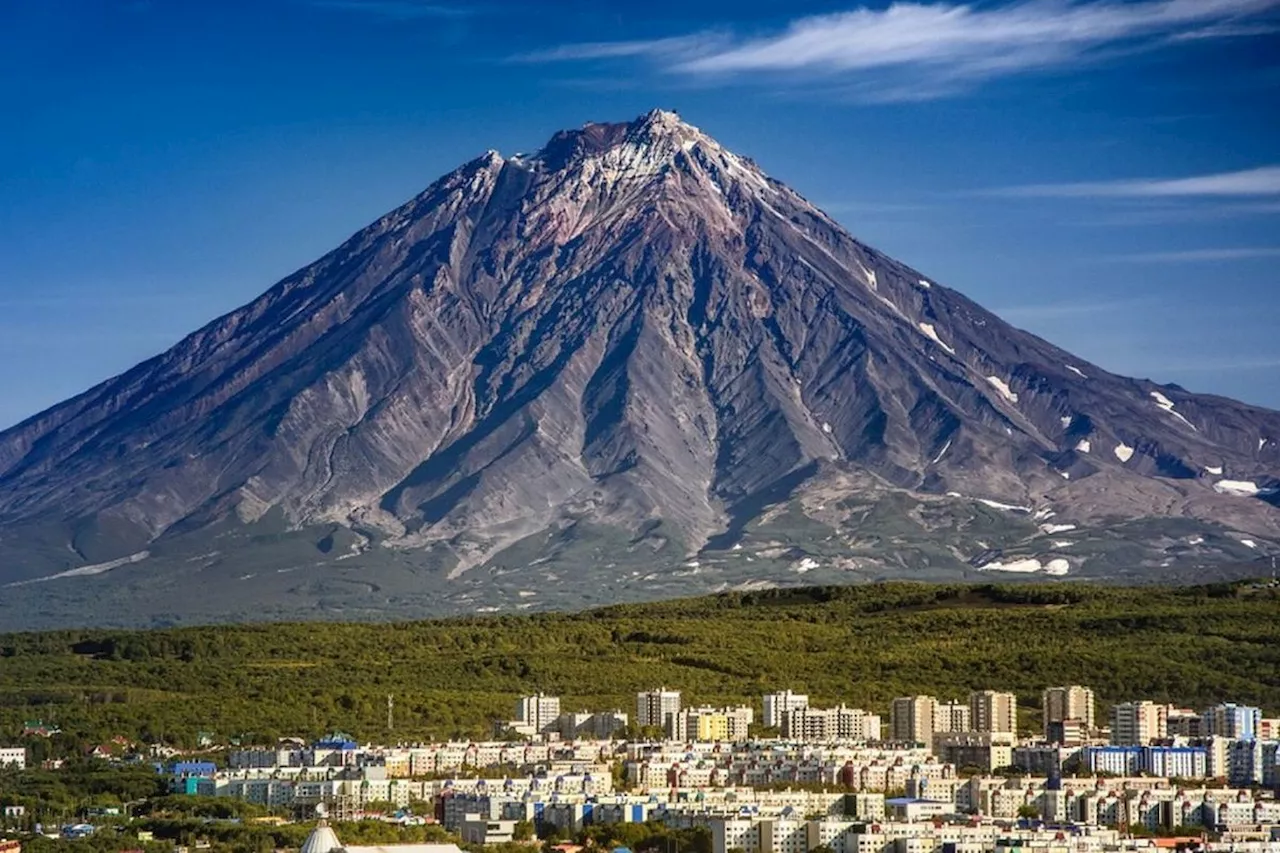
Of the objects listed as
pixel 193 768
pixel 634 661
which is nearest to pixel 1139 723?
pixel 634 661

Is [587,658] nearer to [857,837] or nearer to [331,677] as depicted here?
[331,677]

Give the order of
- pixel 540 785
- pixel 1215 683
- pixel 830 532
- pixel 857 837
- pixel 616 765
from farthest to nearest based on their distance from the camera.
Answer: pixel 830 532 → pixel 1215 683 → pixel 616 765 → pixel 540 785 → pixel 857 837

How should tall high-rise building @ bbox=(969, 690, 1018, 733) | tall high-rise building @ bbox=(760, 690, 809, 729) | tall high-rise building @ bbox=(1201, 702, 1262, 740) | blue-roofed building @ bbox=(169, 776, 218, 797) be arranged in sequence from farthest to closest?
tall high-rise building @ bbox=(760, 690, 809, 729), tall high-rise building @ bbox=(969, 690, 1018, 733), tall high-rise building @ bbox=(1201, 702, 1262, 740), blue-roofed building @ bbox=(169, 776, 218, 797)

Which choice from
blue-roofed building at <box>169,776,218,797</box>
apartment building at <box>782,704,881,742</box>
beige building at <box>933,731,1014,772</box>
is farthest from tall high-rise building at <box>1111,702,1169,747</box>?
blue-roofed building at <box>169,776,218,797</box>

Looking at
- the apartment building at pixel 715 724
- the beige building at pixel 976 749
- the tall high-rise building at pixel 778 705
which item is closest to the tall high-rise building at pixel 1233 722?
the beige building at pixel 976 749

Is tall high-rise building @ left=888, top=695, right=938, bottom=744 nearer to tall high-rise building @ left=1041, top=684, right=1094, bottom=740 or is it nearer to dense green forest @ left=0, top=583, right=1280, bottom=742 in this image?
tall high-rise building @ left=1041, top=684, right=1094, bottom=740

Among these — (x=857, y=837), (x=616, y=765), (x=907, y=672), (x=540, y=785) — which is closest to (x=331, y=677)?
(x=907, y=672)

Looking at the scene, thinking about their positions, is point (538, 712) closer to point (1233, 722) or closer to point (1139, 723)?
point (1139, 723)
